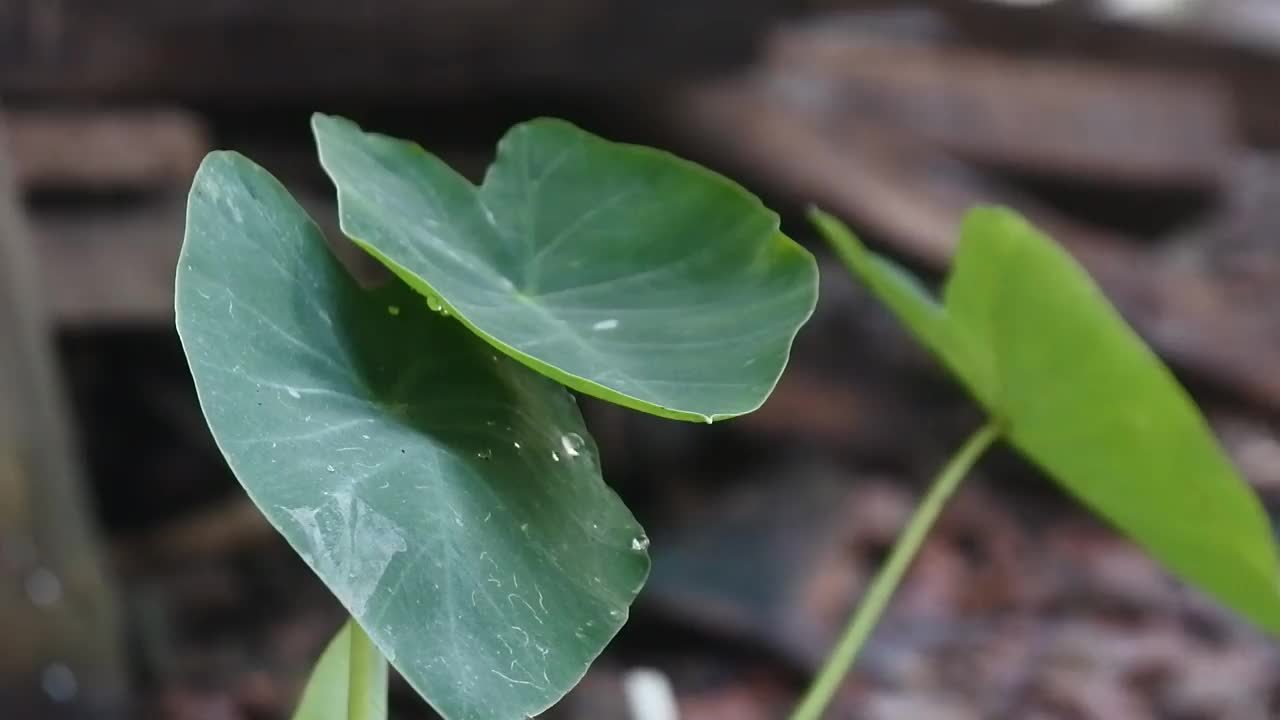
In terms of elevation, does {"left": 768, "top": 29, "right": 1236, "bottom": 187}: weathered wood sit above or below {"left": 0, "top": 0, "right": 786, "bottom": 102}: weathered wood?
below

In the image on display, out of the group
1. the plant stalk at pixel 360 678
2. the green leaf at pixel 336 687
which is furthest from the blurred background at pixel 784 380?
the plant stalk at pixel 360 678

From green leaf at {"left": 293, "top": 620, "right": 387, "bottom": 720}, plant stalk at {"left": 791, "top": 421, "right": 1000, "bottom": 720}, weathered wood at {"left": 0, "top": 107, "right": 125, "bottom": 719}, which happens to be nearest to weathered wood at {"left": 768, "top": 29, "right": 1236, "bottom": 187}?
weathered wood at {"left": 0, "top": 107, "right": 125, "bottom": 719}

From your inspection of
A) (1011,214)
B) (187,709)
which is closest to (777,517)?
(187,709)

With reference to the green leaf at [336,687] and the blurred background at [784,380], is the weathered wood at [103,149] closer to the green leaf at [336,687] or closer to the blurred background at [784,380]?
the blurred background at [784,380]

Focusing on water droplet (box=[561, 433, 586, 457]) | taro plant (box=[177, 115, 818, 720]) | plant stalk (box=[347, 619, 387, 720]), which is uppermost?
taro plant (box=[177, 115, 818, 720])

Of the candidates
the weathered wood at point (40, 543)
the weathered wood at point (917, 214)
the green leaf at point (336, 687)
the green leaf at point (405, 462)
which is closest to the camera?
the green leaf at point (405, 462)

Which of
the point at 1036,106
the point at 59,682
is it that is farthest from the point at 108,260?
the point at 1036,106

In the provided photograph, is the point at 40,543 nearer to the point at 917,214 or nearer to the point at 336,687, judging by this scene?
the point at 336,687

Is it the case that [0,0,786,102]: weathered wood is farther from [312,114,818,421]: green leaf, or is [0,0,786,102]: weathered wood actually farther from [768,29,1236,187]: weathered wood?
[312,114,818,421]: green leaf

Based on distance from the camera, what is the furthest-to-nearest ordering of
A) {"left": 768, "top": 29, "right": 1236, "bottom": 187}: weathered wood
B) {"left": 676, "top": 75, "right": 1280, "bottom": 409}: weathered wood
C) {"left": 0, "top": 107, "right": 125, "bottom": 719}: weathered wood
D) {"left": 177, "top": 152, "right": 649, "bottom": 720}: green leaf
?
1. {"left": 768, "top": 29, "right": 1236, "bottom": 187}: weathered wood
2. {"left": 676, "top": 75, "right": 1280, "bottom": 409}: weathered wood
3. {"left": 0, "top": 107, "right": 125, "bottom": 719}: weathered wood
4. {"left": 177, "top": 152, "right": 649, "bottom": 720}: green leaf
